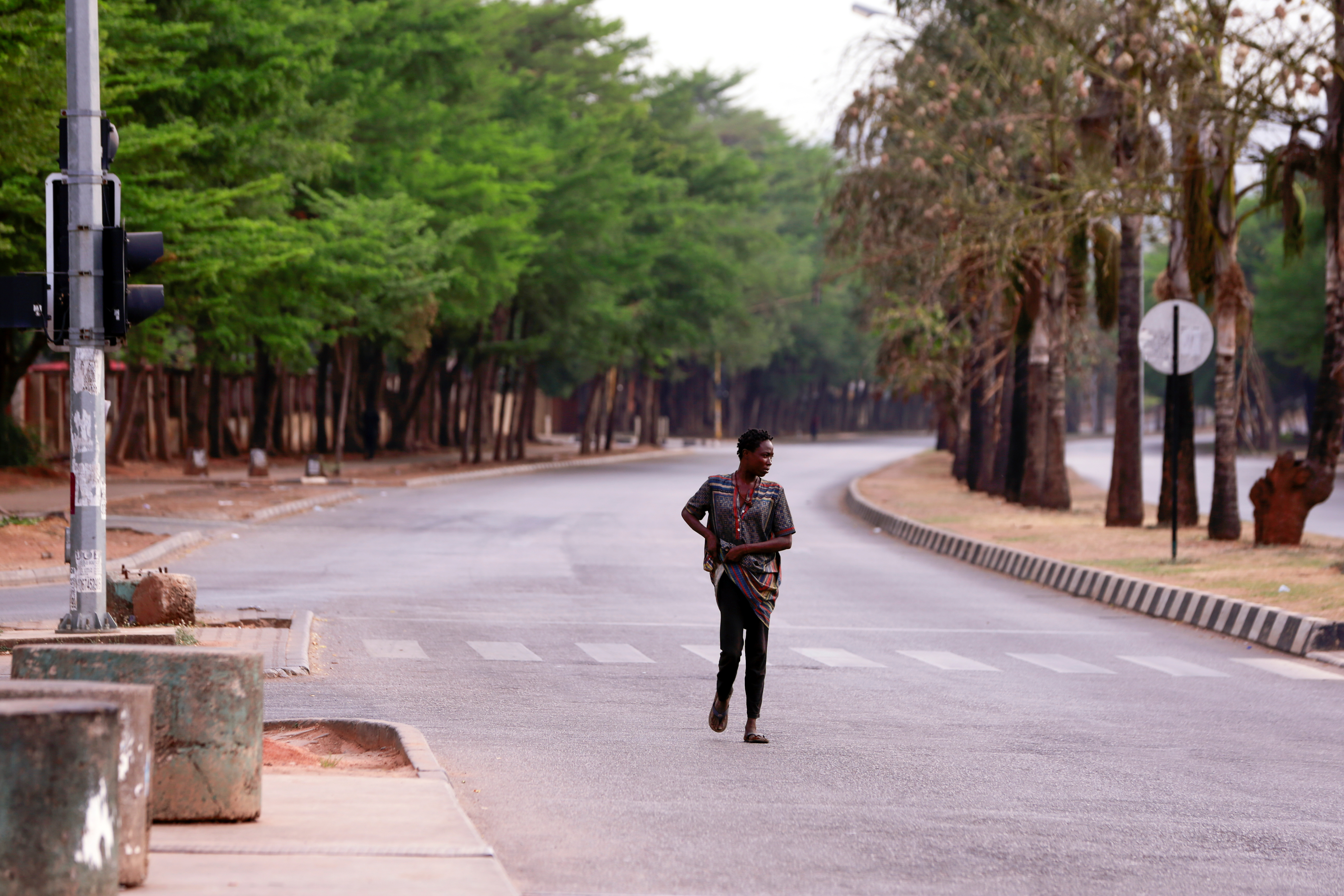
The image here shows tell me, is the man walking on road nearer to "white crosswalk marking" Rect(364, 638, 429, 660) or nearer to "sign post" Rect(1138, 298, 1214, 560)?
"white crosswalk marking" Rect(364, 638, 429, 660)

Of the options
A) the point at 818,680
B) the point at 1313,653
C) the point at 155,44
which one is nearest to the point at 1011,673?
the point at 818,680

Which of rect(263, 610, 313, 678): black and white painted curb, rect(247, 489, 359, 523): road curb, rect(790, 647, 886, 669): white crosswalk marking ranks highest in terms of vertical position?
rect(263, 610, 313, 678): black and white painted curb

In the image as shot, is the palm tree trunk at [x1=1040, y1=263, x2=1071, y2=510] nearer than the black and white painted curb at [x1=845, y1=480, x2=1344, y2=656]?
No

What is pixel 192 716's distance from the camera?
21.6ft

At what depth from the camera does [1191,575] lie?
19.0 meters

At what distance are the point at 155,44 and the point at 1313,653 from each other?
20.9m

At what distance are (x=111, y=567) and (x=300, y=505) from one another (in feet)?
40.6

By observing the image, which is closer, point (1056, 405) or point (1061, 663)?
point (1061, 663)

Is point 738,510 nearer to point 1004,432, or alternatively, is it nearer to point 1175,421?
point 1175,421

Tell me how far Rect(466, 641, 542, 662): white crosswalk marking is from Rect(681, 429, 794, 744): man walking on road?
151 inches

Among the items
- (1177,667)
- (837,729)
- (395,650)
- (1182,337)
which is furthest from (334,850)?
(1182,337)

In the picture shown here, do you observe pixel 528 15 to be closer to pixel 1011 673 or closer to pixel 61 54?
pixel 61 54

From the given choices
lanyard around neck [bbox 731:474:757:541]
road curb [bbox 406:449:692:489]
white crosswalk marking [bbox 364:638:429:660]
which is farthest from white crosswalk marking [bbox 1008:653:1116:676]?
road curb [bbox 406:449:692:489]

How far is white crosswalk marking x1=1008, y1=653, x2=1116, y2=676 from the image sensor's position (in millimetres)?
13008
